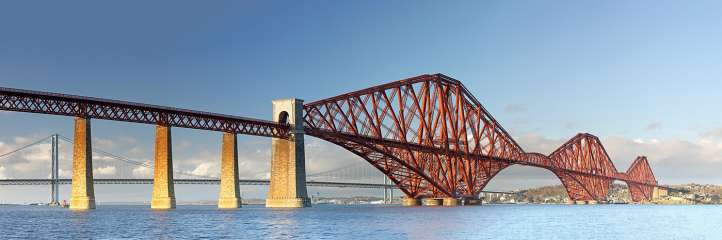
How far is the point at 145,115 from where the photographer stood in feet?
285

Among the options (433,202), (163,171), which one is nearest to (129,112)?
(163,171)

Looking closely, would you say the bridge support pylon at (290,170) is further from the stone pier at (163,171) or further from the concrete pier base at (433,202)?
the concrete pier base at (433,202)

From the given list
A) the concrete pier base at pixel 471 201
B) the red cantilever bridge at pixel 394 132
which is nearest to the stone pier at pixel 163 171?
the red cantilever bridge at pixel 394 132

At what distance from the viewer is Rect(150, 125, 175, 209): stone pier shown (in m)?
84.8

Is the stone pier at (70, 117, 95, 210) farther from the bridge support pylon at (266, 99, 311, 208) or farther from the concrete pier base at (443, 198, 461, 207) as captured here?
the concrete pier base at (443, 198, 461, 207)

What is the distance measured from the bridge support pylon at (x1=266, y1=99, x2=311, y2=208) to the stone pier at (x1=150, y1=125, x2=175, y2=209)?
15.9 m

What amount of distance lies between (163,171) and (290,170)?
1872 cm

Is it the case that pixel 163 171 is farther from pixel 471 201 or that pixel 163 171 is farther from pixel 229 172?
pixel 471 201

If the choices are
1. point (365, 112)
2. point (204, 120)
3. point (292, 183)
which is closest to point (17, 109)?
point (204, 120)

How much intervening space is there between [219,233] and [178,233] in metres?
2.52

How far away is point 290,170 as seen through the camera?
9906 cm

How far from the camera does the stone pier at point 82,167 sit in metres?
76.9

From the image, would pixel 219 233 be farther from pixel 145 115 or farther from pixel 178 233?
pixel 145 115

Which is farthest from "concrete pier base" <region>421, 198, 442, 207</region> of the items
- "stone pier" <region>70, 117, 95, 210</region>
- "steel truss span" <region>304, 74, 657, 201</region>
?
"stone pier" <region>70, 117, 95, 210</region>
